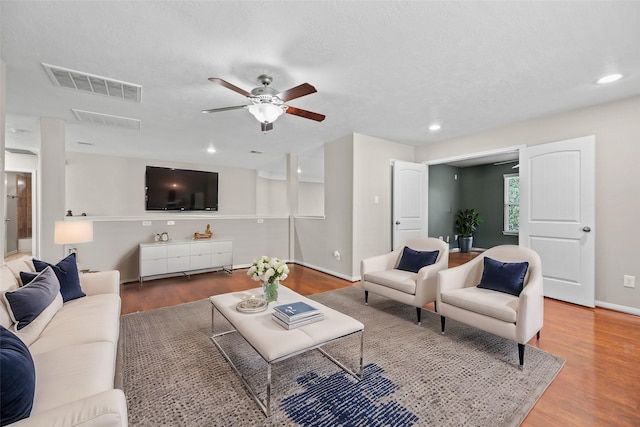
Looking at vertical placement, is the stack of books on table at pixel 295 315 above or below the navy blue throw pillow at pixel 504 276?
below

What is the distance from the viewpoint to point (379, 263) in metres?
3.47

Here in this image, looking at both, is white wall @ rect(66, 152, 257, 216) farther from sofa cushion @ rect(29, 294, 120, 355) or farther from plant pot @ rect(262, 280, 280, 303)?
plant pot @ rect(262, 280, 280, 303)

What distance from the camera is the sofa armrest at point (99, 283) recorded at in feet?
8.48

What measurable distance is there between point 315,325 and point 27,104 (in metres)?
4.02

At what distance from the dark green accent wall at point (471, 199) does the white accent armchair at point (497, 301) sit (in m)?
4.67

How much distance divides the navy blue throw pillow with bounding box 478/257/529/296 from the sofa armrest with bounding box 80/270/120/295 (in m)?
3.50

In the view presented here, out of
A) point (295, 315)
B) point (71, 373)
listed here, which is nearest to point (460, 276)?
point (295, 315)

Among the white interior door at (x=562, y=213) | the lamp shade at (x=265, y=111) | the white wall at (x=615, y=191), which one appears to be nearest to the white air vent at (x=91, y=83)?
the lamp shade at (x=265, y=111)

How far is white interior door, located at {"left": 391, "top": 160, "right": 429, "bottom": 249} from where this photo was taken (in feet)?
15.8

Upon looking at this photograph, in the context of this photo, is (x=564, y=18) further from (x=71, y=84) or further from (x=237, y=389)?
(x=71, y=84)

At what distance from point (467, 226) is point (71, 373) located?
7865 mm

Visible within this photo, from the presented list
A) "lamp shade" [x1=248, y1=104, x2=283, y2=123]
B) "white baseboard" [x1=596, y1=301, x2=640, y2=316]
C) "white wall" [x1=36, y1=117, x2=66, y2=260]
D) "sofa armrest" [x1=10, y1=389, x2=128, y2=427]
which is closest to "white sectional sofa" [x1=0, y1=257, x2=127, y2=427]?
"sofa armrest" [x1=10, y1=389, x2=128, y2=427]

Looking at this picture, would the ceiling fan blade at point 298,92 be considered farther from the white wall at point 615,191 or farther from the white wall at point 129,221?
the white wall at point 129,221

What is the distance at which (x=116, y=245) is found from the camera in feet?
15.3
